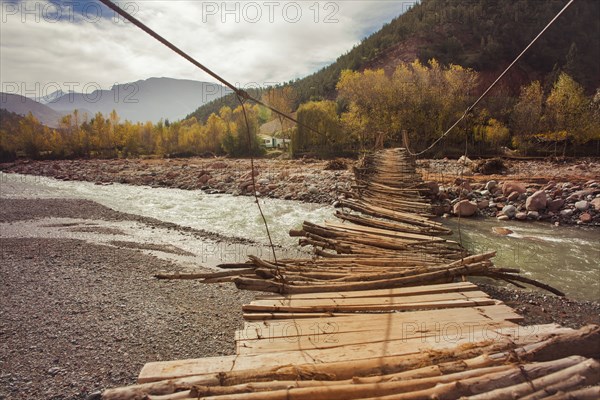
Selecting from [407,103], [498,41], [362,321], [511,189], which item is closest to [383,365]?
[362,321]

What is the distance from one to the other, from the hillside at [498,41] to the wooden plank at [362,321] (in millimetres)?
70779

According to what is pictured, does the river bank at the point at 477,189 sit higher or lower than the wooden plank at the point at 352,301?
higher

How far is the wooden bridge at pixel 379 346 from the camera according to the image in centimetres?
187

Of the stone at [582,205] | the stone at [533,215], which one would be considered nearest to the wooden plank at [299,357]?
the stone at [533,215]

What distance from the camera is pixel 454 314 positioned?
3080 mm

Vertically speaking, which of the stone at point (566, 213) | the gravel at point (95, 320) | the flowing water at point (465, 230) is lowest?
the gravel at point (95, 320)

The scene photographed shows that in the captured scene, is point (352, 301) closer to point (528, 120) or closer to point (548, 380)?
point (548, 380)

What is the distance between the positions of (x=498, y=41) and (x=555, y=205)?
239 feet

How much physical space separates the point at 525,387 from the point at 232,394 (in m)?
1.70

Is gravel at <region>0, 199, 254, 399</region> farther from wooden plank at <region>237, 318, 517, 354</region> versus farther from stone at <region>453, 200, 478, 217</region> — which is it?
stone at <region>453, 200, 478, 217</region>

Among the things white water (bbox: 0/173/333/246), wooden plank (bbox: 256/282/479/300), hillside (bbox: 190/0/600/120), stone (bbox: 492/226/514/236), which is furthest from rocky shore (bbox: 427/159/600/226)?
hillside (bbox: 190/0/600/120)

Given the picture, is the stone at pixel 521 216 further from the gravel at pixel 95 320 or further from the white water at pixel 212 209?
the gravel at pixel 95 320

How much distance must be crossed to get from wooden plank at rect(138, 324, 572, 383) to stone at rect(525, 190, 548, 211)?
1143cm

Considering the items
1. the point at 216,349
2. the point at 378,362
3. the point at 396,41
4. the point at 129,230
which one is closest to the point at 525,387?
the point at 378,362
